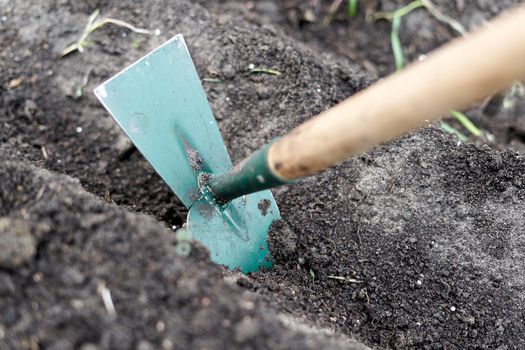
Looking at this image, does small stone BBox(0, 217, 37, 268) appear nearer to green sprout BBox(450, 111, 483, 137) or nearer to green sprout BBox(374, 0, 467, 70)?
green sprout BBox(450, 111, 483, 137)

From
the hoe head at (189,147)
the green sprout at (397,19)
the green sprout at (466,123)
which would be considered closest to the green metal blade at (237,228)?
the hoe head at (189,147)

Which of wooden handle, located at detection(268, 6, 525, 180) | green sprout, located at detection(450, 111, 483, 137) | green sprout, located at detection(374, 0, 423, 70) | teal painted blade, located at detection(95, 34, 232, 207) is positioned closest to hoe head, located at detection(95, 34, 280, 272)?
teal painted blade, located at detection(95, 34, 232, 207)

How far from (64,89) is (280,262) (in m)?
1.06

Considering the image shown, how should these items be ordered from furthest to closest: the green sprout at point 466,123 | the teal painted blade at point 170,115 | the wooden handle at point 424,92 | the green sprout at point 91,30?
the green sprout at point 466,123 < the green sprout at point 91,30 < the teal painted blade at point 170,115 < the wooden handle at point 424,92

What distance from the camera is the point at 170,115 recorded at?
1.73 meters

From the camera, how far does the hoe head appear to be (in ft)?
5.45

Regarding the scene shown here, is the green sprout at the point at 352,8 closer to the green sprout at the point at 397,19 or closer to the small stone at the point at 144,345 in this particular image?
the green sprout at the point at 397,19

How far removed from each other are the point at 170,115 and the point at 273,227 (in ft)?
1.52

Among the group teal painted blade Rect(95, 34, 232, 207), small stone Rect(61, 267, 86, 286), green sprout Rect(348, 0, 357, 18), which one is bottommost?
green sprout Rect(348, 0, 357, 18)

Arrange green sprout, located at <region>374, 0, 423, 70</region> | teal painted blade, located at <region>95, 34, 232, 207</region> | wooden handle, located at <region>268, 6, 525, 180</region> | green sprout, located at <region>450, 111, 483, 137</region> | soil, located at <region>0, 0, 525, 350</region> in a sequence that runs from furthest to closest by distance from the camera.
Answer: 1. green sprout, located at <region>374, 0, 423, 70</region>
2. green sprout, located at <region>450, 111, 483, 137</region>
3. teal painted blade, located at <region>95, 34, 232, 207</region>
4. soil, located at <region>0, 0, 525, 350</region>
5. wooden handle, located at <region>268, 6, 525, 180</region>

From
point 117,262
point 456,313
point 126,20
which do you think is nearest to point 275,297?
point 117,262

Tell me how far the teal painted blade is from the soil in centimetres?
20

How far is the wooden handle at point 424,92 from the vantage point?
3.22 ft

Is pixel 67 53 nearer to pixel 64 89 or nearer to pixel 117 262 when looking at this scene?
pixel 64 89
